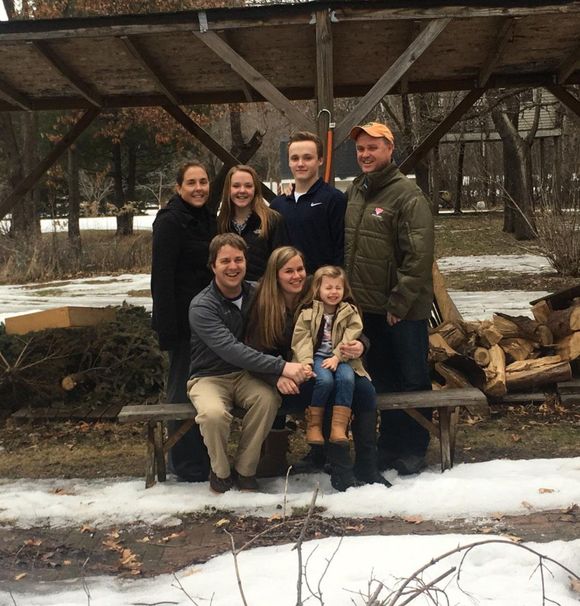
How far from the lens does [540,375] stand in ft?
20.9

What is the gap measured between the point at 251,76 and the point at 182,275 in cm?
154

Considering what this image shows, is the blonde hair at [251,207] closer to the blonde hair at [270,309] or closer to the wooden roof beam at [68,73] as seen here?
the blonde hair at [270,309]

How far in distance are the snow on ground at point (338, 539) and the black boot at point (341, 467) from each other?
2.5 inches

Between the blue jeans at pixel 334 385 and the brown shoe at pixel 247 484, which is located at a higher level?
the blue jeans at pixel 334 385

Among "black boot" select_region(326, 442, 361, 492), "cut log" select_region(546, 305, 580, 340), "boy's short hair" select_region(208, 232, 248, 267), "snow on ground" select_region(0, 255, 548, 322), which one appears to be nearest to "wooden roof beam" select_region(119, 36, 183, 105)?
"boy's short hair" select_region(208, 232, 248, 267)

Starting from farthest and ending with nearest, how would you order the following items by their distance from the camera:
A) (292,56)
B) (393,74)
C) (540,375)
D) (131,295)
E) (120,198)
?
(120,198) → (131,295) → (540,375) → (292,56) → (393,74)

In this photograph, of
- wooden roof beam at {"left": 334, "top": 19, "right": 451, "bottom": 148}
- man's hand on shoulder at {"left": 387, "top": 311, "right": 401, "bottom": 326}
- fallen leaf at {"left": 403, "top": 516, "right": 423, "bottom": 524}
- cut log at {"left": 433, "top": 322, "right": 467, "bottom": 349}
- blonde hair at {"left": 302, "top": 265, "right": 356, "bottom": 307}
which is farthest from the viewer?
cut log at {"left": 433, "top": 322, "right": 467, "bottom": 349}

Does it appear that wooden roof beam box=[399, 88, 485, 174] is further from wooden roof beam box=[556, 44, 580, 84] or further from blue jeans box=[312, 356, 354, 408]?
blue jeans box=[312, 356, 354, 408]

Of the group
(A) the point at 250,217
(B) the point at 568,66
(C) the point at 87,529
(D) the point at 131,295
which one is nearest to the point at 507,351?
(B) the point at 568,66

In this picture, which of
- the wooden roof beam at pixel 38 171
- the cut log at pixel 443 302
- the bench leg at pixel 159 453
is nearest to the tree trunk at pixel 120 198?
the wooden roof beam at pixel 38 171

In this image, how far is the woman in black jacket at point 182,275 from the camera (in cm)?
464

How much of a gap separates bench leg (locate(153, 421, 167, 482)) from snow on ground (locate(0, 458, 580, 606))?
0.09 m

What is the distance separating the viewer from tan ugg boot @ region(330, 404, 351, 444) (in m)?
4.38

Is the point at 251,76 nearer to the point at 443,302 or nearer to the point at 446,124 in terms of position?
the point at 446,124
